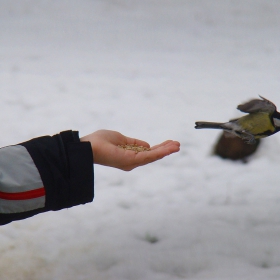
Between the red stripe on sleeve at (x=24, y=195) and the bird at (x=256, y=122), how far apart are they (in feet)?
2.04

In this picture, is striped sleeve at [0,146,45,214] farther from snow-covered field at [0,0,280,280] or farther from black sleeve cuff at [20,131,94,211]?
snow-covered field at [0,0,280,280]

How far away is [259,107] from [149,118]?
77cm

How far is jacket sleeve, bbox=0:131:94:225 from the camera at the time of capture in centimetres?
100

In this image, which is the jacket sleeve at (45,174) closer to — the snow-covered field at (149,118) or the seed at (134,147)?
the seed at (134,147)

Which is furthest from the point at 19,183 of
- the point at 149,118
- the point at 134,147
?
the point at 149,118

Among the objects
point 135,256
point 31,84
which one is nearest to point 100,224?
point 135,256

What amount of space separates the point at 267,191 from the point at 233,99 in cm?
64

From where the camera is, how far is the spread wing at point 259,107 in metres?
1.39

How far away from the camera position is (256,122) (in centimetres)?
143

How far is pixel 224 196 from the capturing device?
66.4 inches

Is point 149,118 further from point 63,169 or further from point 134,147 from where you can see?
point 63,169

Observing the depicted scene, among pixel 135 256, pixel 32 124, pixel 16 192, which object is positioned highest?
pixel 16 192

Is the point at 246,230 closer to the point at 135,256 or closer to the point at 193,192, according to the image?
the point at 193,192

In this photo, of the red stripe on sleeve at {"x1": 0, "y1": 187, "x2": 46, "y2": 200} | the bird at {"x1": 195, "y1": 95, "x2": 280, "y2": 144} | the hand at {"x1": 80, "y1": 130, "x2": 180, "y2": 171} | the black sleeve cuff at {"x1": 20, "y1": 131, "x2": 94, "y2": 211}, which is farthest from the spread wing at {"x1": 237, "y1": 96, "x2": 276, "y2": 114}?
the red stripe on sleeve at {"x1": 0, "y1": 187, "x2": 46, "y2": 200}
